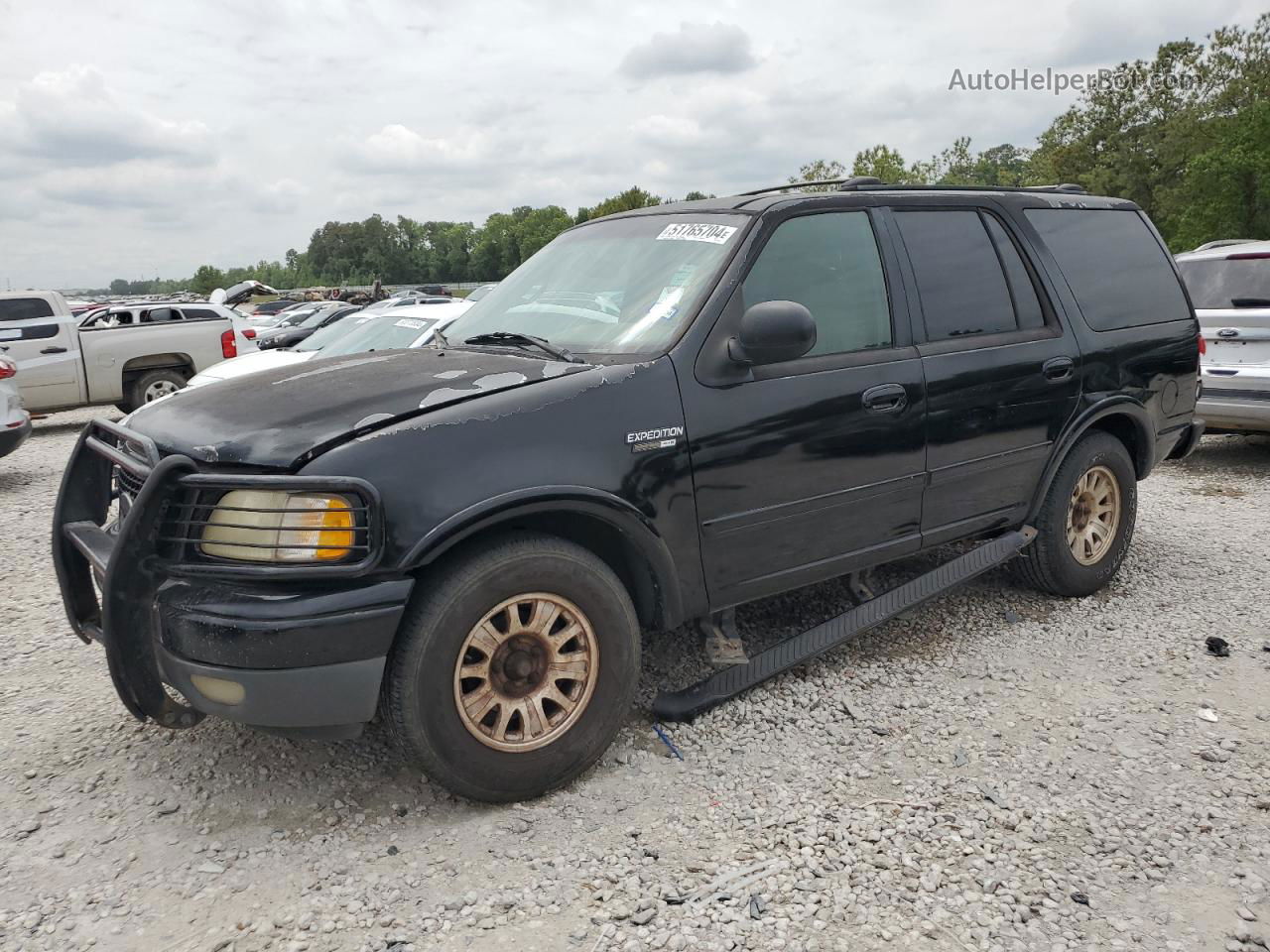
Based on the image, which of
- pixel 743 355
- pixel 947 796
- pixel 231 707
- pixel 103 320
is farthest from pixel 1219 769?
pixel 103 320

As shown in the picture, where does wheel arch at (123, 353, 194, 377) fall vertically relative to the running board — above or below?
above

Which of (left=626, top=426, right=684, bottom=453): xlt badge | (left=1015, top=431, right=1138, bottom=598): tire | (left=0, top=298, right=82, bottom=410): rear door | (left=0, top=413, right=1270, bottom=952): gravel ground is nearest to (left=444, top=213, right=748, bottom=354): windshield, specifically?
(left=626, top=426, right=684, bottom=453): xlt badge

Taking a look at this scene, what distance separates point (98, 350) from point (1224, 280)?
43.0 ft

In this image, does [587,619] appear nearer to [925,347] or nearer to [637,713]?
[637,713]

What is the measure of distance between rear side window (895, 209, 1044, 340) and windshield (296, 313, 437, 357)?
4734mm

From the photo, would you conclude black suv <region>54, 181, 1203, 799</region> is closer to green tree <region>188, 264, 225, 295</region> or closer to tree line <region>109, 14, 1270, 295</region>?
tree line <region>109, 14, 1270, 295</region>

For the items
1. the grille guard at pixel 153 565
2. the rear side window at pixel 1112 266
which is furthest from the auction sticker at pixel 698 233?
the rear side window at pixel 1112 266

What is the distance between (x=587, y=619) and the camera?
A: 3.09 meters

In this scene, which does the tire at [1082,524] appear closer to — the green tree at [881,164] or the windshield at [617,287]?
the windshield at [617,287]

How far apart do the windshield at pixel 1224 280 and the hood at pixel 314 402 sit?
6.39 meters

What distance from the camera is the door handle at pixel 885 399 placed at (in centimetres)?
373

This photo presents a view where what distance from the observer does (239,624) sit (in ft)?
8.63

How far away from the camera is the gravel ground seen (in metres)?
2.54

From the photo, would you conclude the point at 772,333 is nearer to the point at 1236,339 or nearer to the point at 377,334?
the point at 377,334
